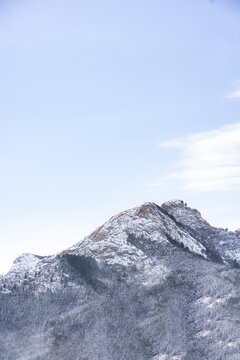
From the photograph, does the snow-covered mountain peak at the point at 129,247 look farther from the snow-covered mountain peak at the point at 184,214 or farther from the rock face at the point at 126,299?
the snow-covered mountain peak at the point at 184,214

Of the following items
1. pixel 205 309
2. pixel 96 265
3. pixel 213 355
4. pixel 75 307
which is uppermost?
pixel 96 265

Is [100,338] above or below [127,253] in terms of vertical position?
below

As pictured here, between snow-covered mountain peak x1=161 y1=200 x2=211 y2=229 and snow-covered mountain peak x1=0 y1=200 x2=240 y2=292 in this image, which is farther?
snow-covered mountain peak x1=161 y1=200 x2=211 y2=229

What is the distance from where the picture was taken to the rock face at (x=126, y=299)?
7581 cm

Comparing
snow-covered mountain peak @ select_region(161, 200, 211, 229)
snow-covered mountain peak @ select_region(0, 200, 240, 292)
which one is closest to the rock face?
snow-covered mountain peak @ select_region(0, 200, 240, 292)

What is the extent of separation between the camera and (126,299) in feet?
281

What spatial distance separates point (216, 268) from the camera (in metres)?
93.9

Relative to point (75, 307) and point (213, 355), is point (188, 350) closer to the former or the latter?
point (213, 355)

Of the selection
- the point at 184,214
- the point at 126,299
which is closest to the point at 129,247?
the point at 126,299

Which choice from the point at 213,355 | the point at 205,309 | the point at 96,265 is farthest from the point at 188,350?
the point at 96,265

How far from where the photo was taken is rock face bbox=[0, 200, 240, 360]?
75812 mm

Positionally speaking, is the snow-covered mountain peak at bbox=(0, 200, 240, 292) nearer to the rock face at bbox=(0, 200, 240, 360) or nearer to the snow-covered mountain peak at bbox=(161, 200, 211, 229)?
the rock face at bbox=(0, 200, 240, 360)

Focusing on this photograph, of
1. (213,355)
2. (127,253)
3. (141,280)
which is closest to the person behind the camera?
(213,355)

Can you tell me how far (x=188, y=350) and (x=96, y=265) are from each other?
81.2 ft
